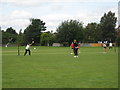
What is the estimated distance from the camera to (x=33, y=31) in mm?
122375

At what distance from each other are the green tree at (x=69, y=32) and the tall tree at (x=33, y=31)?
944 inches

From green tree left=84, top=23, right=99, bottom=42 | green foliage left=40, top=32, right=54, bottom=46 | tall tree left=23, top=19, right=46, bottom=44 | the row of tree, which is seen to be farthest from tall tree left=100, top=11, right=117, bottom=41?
tall tree left=23, top=19, right=46, bottom=44

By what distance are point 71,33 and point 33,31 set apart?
33.6 meters

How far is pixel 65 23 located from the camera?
96875mm

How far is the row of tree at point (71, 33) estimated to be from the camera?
3716 inches

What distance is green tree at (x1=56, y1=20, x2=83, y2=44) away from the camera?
93688mm

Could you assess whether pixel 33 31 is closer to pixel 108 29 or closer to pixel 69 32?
pixel 69 32

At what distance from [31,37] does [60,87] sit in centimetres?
11150

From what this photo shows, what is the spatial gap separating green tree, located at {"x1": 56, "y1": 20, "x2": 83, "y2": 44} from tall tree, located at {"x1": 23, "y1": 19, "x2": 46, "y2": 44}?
944 inches

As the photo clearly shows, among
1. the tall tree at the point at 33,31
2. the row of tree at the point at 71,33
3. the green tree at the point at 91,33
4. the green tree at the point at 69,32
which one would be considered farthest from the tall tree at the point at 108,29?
the tall tree at the point at 33,31

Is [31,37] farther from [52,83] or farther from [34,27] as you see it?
[52,83]

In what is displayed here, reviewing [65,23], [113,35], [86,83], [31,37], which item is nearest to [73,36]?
[65,23]

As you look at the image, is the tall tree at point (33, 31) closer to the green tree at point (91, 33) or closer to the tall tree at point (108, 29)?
the green tree at point (91, 33)

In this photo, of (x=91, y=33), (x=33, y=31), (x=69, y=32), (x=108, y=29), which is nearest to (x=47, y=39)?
(x=69, y=32)
